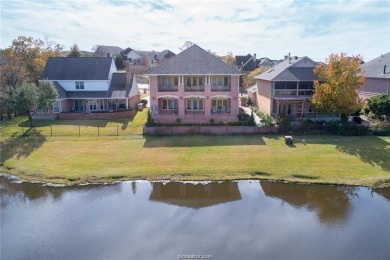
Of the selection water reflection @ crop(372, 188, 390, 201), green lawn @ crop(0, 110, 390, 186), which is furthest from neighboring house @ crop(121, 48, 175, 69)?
water reflection @ crop(372, 188, 390, 201)

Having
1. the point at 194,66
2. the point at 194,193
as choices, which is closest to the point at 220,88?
the point at 194,66

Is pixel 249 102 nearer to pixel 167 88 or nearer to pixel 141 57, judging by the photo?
pixel 167 88

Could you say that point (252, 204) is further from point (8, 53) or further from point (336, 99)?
point (8, 53)

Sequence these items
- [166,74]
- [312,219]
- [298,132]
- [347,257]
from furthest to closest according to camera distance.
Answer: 1. [166,74]
2. [298,132]
3. [312,219]
4. [347,257]

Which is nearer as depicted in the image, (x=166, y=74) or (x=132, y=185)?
(x=132, y=185)

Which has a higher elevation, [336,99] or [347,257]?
[336,99]

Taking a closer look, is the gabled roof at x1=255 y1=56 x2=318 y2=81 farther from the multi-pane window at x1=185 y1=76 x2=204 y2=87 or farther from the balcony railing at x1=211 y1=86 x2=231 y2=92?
the multi-pane window at x1=185 y1=76 x2=204 y2=87

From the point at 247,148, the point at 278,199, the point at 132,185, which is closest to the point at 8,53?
the point at 132,185
